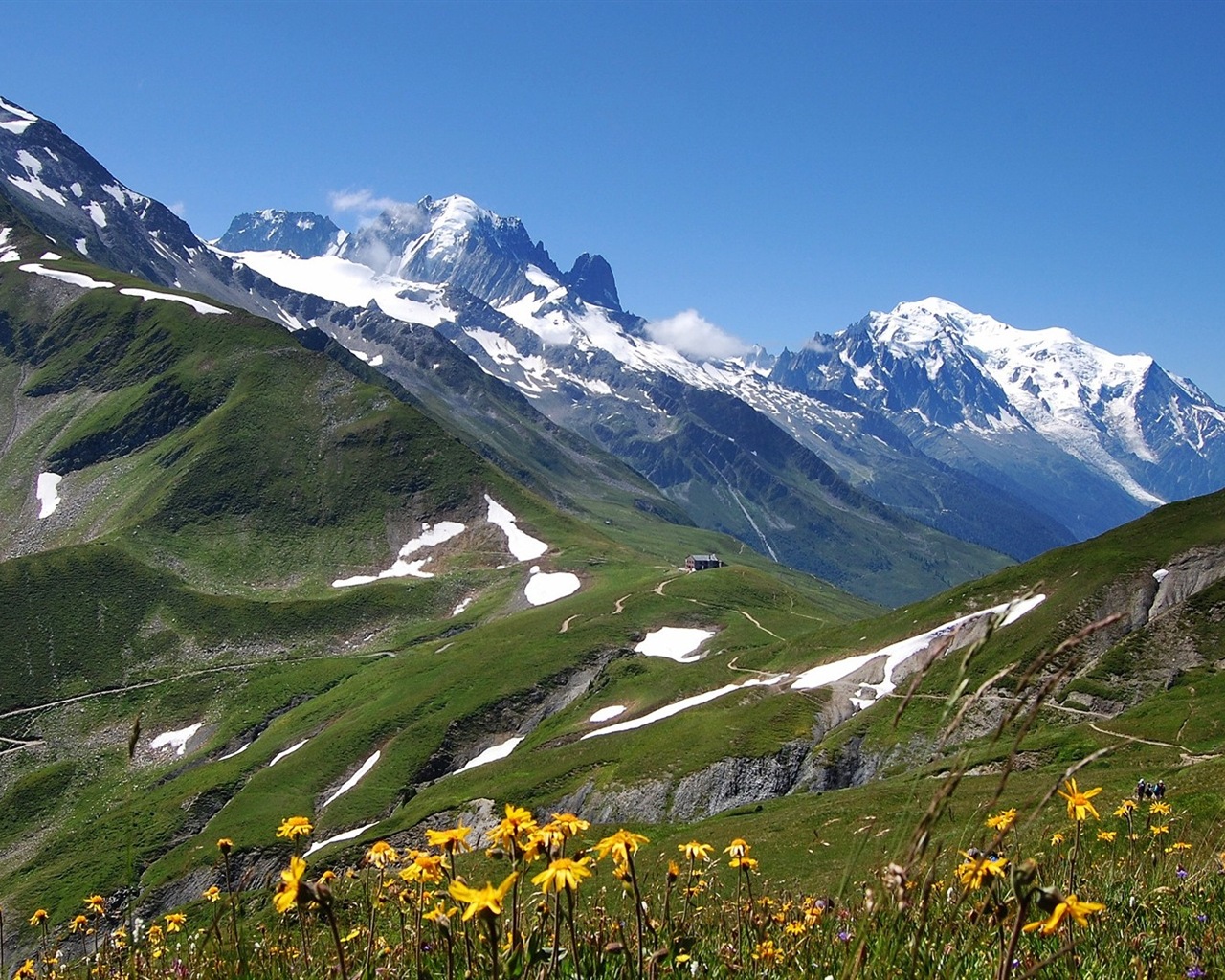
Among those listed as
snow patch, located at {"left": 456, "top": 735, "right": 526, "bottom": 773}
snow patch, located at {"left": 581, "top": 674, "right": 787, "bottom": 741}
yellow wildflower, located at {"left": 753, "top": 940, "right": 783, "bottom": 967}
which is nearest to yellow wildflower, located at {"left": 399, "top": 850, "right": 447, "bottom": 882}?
yellow wildflower, located at {"left": 753, "top": 940, "right": 783, "bottom": 967}

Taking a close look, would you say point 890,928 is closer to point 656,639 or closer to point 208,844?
point 208,844

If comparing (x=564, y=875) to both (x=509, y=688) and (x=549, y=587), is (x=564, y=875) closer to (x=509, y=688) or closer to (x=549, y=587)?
(x=509, y=688)

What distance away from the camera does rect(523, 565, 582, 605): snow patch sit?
15800 centimetres

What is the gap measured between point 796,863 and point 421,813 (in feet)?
157

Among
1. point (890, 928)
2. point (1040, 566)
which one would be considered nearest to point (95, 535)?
point (1040, 566)

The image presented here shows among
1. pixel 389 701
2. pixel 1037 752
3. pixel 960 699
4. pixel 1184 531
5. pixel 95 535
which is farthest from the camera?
pixel 95 535

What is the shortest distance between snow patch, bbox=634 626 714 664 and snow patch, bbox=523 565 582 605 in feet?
130

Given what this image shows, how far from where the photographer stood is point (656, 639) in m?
115

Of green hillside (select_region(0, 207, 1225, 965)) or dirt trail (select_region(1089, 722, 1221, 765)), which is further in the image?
green hillside (select_region(0, 207, 1225, 965))

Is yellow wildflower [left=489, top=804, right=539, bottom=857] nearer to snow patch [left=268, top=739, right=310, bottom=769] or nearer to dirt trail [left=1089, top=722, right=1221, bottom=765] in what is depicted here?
dirt trail [left=1089, top=722, right=1221, bottom=765]

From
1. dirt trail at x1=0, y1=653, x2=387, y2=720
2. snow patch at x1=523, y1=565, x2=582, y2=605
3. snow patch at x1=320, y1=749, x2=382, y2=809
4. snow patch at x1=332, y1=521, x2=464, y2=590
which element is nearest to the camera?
snow patch at x1=320, y1=749, x2=382, y2=809

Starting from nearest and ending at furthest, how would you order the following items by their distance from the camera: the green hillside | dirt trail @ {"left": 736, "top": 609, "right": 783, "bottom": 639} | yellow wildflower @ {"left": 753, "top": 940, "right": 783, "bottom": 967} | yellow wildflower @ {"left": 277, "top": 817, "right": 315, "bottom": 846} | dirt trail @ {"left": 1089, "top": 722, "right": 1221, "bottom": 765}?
yellow wildflower @ {"left": 753, "top": 940, "right": 783, "bottom": 967} < yellow wildflower @ {"left": 277, "top": 817, "right": 315, "bottom": 846} < dirt trail @ {"left": 1089, "top": 722, "right": 1221, "bottom": 765} < the green hillside < dirt trail @ {"left": 736, "top": 609, "right": 783, "bottom": 639}

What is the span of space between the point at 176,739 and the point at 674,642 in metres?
68.3

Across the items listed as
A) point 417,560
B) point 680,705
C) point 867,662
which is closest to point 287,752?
point 680,705
